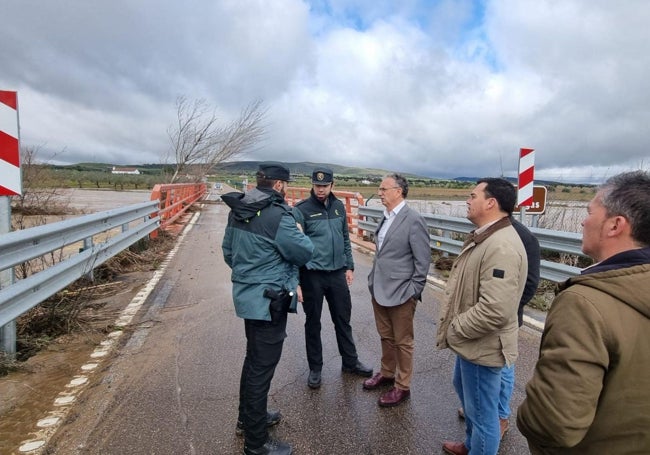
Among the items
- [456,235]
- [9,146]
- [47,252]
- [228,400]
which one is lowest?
[228,400]

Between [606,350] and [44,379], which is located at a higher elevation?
[606,350]

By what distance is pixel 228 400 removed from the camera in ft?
10.5

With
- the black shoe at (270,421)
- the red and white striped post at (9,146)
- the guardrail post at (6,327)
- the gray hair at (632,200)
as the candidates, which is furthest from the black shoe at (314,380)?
the red and white striped post at (9,146)

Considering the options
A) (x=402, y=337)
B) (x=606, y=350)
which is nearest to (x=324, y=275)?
(x=402, y=337)

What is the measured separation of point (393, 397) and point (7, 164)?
381cm

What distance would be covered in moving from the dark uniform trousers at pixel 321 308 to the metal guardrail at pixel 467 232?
2304mm

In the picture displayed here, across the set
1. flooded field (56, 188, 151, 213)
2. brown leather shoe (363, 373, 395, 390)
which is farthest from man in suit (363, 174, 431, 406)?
flooded field (56, 188, 151, 213)

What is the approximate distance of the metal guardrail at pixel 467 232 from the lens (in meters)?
5.29

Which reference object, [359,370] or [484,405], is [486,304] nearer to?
[484,405]

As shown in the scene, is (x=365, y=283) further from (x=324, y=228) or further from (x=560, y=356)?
(x=560, y=356)

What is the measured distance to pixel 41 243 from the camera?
147 inches

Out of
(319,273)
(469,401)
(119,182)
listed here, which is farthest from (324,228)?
(119,182)

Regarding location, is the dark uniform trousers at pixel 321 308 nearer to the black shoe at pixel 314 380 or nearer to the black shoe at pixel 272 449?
the black shoe at pixel 314 380

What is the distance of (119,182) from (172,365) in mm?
53933
